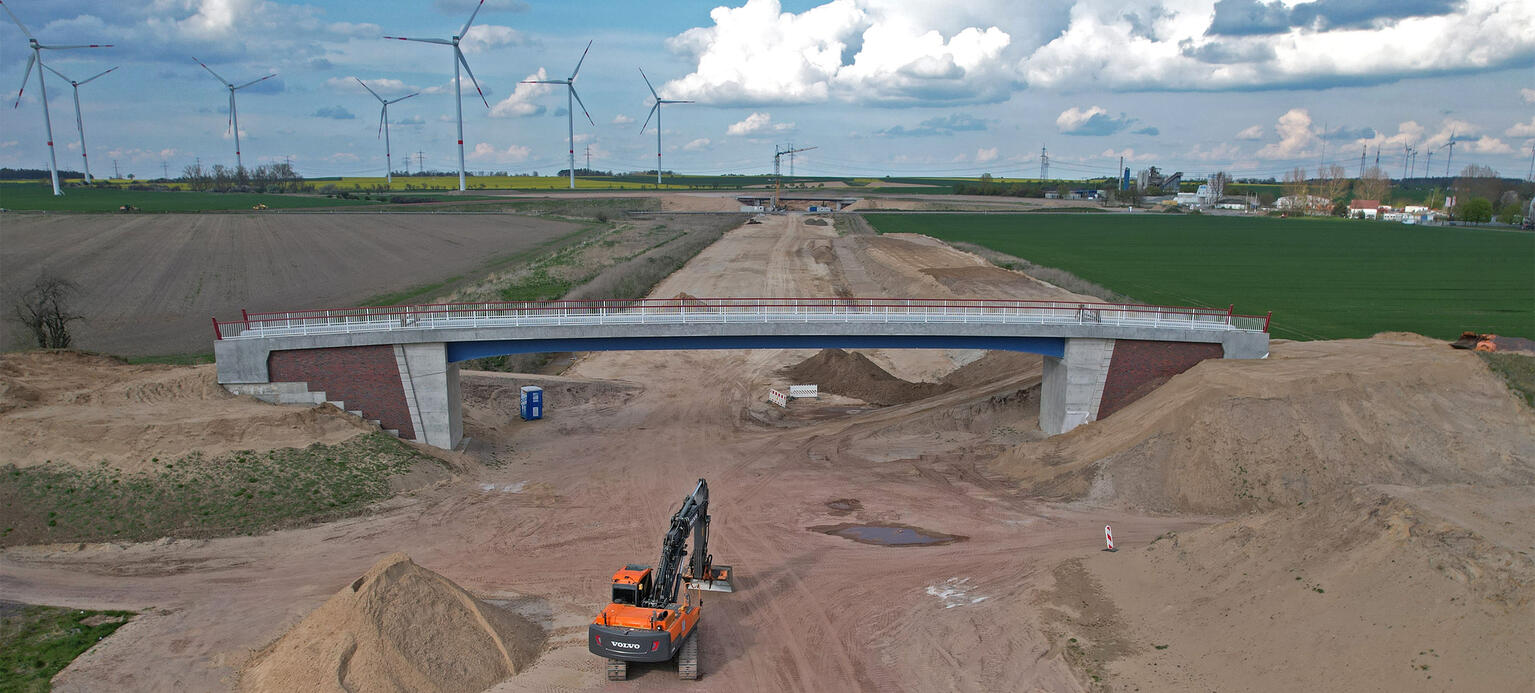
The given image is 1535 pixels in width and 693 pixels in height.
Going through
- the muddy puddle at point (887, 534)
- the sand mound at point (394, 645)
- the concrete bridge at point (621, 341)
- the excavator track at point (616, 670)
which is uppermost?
the concrete bridge at point (621, 341)

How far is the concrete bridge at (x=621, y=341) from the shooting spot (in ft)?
129

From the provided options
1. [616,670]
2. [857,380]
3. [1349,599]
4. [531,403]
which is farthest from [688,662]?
[857,380]

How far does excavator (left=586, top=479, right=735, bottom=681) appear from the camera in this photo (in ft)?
66.7

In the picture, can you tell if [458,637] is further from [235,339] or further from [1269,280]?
[1269,280]

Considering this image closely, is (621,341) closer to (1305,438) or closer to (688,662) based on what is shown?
(688,662)

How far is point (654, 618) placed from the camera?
20.7m

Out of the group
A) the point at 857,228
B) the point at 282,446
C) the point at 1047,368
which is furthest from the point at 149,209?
the point at 1047,368

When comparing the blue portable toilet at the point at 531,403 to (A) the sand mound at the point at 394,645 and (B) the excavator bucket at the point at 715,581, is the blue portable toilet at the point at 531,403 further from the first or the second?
(A) the sand mound at the point at 394,645

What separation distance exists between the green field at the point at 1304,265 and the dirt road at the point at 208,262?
2593 inches

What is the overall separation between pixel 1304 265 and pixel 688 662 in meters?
102

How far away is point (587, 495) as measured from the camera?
36094 mm

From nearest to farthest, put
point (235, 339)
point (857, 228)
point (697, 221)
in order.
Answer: point (235, 339), point (857, 228), point (697, 221)

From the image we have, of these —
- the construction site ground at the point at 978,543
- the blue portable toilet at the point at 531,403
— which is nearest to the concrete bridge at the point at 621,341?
the construction site ground at the point at 978,543

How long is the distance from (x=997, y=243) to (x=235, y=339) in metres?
108
